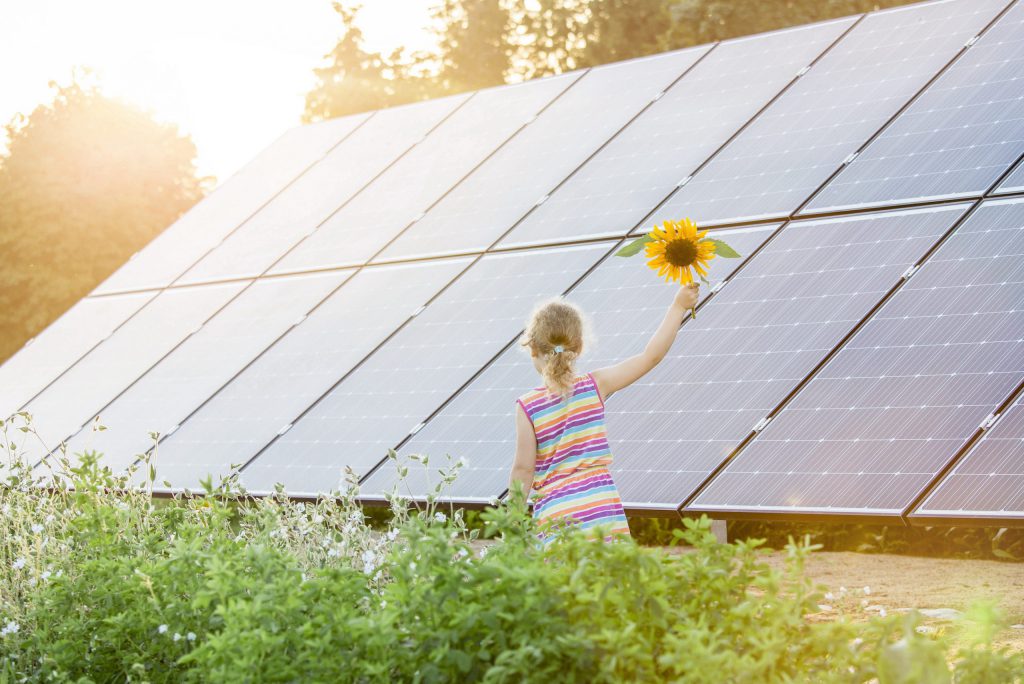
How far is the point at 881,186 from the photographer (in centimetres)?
1007

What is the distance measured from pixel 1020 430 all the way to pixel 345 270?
26.6 feet

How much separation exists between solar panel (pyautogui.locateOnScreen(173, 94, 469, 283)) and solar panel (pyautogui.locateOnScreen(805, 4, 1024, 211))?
292 inches

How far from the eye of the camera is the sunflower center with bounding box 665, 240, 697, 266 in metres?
6.28

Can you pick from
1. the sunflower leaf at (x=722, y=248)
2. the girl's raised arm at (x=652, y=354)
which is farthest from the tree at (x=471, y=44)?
the girl's raised arm at (x=652, y=354)

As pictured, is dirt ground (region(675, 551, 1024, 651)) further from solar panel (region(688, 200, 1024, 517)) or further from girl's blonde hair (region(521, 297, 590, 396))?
→ girl's blonde hair (region(521, 297, 590, 396))

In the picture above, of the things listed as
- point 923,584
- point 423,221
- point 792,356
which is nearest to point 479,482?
point 792,356

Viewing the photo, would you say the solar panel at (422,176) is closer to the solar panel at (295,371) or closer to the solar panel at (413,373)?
the solar panel at (295,371)

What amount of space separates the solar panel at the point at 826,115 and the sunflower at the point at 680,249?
169 inches

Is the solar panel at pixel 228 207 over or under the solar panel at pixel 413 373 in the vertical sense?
over

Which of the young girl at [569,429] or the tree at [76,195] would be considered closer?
the young girl at [569,429]

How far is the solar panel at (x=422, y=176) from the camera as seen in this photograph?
14320mm

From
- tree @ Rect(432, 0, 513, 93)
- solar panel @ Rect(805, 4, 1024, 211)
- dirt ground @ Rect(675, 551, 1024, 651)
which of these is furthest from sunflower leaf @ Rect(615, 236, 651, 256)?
tree @ Rect(432, 0, 513, 93)

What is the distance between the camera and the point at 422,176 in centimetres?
1538

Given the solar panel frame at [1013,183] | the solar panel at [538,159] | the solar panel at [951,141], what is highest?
the solar panel at [538,159]
